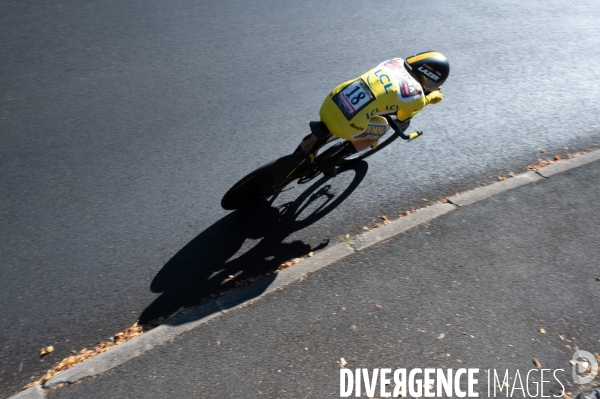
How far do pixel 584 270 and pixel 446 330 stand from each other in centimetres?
164

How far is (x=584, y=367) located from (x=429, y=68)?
3.02 m

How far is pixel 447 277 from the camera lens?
4.92 m

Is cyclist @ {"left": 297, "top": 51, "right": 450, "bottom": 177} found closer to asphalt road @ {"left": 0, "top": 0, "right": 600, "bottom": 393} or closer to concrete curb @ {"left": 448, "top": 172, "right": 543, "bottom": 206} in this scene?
asphalt road @ {"left": 0, "top": 0, "right": 600, "bottom": 393}

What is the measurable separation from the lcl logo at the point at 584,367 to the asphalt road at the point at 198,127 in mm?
2212

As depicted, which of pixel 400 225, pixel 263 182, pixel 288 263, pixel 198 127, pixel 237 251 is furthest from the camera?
pixel 198 127

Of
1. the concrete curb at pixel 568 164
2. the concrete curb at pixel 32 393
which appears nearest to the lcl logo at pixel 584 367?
the concrete curb at pixel 568 164

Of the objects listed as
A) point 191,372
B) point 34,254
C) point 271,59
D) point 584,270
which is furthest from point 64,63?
point 584,270

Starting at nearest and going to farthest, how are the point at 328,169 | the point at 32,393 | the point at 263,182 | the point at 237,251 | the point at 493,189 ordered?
the point at 32,393, the point at 237,251, the point at 263,182, the point at 328,169, the point at 493,189

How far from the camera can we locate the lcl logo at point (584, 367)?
413 centimetres

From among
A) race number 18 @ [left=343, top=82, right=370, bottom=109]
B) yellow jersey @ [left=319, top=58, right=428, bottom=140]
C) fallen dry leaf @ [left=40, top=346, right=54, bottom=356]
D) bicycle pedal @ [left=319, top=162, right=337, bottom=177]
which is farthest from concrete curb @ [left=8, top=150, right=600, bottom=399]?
race number 18 @ [left=343, top=82, right=370, bottom=109]

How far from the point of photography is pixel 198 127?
666 cm

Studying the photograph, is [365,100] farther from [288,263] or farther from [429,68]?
[288,263]

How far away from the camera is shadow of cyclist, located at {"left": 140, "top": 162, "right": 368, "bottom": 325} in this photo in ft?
15.8

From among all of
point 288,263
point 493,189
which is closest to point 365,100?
point 288,263
